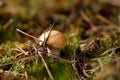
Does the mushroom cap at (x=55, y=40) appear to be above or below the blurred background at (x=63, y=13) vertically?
below

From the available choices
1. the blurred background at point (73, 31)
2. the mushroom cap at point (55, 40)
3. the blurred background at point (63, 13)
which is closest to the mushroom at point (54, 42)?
the mushroom cap at point (55, 40)

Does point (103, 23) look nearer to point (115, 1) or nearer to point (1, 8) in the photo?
point (115, 1)

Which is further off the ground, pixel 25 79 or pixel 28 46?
pixel 28 46

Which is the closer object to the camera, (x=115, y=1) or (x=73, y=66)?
(x=73, y=66)

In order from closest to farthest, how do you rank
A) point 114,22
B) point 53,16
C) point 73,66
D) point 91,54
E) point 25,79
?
point 25,79 → point 73,66 → point 91,54 → point 114,22 → point 53,16

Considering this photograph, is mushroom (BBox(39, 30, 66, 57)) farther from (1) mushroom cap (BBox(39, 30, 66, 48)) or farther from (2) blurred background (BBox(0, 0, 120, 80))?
(2) blurred background (BBox(0, 0, 120, 80))

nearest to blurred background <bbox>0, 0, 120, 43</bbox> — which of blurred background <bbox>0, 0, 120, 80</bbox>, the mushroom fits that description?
blurred background <bbox>0, 0, 120, 80</bbox>

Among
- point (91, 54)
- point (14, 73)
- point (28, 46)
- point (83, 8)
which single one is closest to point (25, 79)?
point (14, 73)

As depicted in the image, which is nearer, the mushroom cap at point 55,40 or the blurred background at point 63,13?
the mushroom cap at point 55,40

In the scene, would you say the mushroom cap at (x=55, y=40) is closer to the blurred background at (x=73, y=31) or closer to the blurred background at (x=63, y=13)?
the blurred background at (x=73, y=31)
